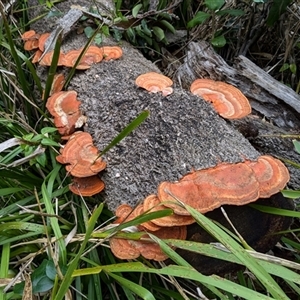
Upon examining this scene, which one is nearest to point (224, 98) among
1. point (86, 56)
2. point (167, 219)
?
point (167, 219)

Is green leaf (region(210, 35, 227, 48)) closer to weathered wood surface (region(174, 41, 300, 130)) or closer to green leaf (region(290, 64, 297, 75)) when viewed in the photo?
weathered wood surface (region(174, 41, 300, 130))

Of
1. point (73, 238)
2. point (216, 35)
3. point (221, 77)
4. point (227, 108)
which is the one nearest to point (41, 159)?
point (73, 238)

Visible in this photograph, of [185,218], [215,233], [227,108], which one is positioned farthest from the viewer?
[227,108]

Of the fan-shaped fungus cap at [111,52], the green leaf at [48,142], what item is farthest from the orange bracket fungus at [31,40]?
the green leaf at [48,142]

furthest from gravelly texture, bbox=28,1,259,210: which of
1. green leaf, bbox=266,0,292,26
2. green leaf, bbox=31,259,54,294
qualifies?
green leaf, bbox=266,0,292,26

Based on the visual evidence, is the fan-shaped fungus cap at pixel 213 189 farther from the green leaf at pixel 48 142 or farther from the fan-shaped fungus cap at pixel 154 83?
the green leaf at pixel 48 142

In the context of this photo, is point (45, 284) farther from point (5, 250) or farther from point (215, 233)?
point (215, 233)

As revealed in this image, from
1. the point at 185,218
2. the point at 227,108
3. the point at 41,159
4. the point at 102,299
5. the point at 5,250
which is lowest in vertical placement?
the point at 102,299
